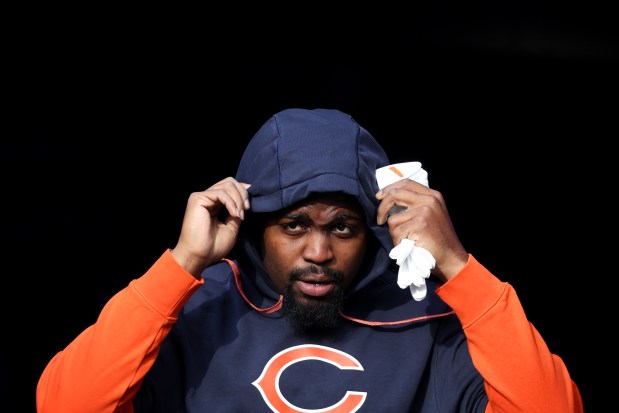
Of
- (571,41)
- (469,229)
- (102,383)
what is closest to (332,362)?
(102,383)

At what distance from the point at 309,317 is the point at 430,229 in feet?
1.19

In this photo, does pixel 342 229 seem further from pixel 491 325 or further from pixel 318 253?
pixel 491 325

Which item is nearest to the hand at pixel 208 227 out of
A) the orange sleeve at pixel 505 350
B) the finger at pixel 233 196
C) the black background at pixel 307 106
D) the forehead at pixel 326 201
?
the finger at pixel 233 196

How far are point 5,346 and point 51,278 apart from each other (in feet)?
0.79

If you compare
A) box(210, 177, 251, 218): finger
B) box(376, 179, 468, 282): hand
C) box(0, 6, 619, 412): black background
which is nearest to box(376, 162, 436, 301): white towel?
box(376, 179, 468, 282): hand

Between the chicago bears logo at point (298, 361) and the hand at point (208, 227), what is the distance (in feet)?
0.96

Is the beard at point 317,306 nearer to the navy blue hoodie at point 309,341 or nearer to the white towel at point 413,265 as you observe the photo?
the navy blue hoodie at point 309,341

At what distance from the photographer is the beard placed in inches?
85.9

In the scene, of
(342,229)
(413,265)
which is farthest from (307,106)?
(413,265)

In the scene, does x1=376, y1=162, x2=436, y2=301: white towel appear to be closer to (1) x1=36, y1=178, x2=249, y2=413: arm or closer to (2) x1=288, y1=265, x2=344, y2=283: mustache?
(2) x1=288, y1=265, x2=344, y2=283: mustache

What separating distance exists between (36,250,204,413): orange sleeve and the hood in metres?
0.29

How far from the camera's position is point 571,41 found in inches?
126

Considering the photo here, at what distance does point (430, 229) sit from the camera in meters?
2.07

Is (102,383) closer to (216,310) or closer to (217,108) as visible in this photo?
(216,310)
